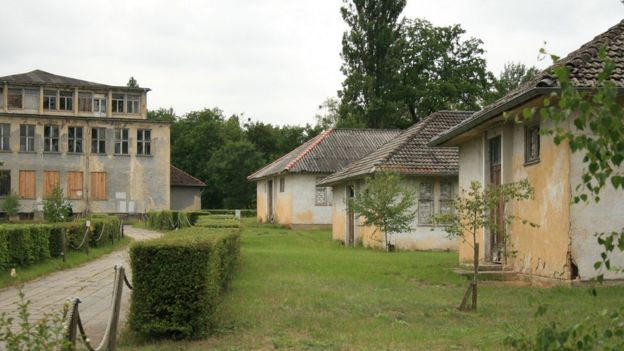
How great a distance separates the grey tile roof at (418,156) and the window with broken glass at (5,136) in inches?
1244

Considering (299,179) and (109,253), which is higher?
(299,179)

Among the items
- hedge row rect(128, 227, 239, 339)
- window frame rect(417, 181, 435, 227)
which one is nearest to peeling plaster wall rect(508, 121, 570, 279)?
hedge row rect(128, 227, 239, 339)

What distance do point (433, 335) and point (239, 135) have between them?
6988 centimetres

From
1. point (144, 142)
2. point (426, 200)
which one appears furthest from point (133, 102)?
point (426, 200)

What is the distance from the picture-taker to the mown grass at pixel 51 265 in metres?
17.0

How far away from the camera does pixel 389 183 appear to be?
1002 inches

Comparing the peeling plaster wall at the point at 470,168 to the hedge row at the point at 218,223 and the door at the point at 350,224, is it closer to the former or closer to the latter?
the hedge row at the point at 218,223

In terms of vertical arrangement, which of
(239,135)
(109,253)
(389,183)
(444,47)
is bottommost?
(109,253)

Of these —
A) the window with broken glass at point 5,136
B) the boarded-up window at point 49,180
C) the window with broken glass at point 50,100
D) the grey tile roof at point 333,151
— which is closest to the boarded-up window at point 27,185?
the boarded-up window at point 49,180

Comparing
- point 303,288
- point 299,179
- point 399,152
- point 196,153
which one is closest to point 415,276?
point 303,288

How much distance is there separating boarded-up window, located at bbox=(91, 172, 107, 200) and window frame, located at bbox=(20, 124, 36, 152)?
4.74 meters

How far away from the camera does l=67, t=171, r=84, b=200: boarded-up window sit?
54219 millimetres

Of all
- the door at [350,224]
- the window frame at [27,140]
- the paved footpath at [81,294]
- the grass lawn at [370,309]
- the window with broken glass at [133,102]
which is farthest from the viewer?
the window with broken glass at [133,102]

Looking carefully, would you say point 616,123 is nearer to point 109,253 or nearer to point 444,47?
point 109,253
